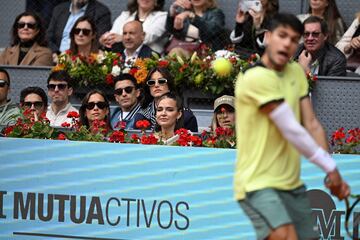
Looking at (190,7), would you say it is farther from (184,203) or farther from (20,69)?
(184,203)

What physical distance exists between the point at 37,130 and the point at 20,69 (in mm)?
2757

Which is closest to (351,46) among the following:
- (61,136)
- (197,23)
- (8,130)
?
(197,23)

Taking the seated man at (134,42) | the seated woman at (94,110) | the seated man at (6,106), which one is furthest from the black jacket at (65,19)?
the seated woman at (94,110)

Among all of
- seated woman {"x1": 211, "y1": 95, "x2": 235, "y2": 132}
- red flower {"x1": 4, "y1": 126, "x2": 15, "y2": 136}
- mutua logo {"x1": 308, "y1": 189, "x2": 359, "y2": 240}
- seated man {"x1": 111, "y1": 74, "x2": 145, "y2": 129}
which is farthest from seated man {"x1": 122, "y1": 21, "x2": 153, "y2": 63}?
mutua logo {"x1": 308, "y1": 189, "x2": 359, "y2": 240}

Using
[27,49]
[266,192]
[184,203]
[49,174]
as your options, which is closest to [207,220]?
[184,203]

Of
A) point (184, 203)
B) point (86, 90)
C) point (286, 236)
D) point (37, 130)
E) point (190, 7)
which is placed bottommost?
point (286, 236)

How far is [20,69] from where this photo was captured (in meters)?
12.3

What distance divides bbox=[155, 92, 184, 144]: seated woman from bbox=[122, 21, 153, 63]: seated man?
209 centimetres

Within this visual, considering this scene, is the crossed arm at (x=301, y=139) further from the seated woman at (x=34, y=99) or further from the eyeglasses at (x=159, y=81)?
the seated woman at (x=34, y=99)

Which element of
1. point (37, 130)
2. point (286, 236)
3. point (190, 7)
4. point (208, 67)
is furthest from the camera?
point (190, 7)

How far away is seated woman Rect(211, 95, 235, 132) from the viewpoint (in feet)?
33.9

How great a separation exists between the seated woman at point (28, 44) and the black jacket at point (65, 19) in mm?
506

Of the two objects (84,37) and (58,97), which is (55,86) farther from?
(84,37)

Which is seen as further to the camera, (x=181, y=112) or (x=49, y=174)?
(x=181, y=112)
